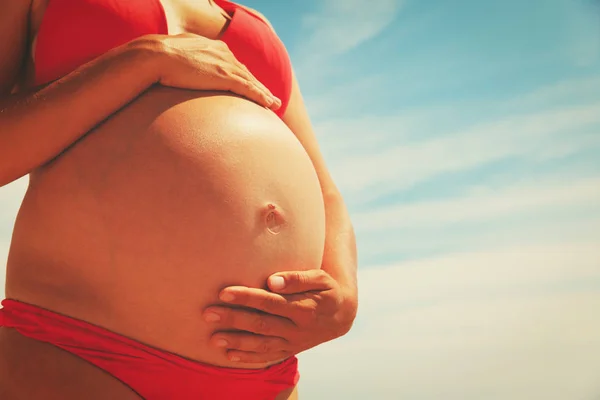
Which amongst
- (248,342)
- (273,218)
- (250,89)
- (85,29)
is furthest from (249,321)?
(85,29)

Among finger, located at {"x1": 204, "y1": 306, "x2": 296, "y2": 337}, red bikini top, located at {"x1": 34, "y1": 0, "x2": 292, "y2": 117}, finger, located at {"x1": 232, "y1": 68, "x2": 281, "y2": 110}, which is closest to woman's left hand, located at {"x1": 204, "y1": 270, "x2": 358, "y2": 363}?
finger, located at {"x1": 204, "y1": 306, "x2": 296, "y2": 337}

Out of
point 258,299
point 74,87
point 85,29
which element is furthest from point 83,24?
point 258,299

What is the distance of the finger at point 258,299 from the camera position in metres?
1.15

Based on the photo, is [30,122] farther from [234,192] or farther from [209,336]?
[209,336]

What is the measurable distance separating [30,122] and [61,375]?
1.53ft

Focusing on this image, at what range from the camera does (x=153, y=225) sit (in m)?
1.13

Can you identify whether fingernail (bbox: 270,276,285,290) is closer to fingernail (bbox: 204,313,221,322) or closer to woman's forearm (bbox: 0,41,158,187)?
fingernail (bbox: 204,313,221,322)

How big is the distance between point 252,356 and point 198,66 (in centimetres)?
58

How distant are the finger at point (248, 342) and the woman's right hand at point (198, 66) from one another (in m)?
0.50

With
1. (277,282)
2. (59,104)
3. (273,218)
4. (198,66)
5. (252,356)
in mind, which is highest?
(198,66)

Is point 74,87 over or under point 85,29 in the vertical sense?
under

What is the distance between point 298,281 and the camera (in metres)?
1.23

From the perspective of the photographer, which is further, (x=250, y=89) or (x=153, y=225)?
(x=250, y=89)

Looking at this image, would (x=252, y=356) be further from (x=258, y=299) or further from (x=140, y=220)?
(x=140, y=220)
